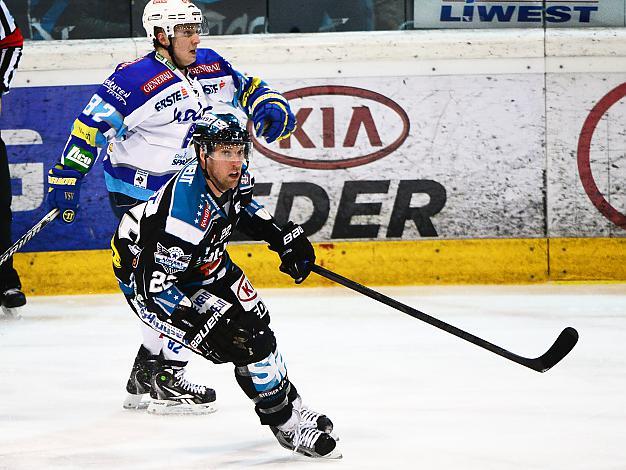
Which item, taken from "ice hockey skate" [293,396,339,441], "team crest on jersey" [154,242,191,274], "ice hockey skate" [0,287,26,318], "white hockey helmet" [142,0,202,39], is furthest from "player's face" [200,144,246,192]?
"ice hockey skate" [0,287,26,318]

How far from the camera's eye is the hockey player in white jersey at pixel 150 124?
445 cm

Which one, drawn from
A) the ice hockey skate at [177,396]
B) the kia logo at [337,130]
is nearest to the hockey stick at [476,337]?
the ice hockey skate at [177,396]

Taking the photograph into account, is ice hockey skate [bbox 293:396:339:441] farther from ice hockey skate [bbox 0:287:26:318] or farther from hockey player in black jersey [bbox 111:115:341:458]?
ice hockey skate [bbox 0:287:26:318]

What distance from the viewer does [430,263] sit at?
23.5ft

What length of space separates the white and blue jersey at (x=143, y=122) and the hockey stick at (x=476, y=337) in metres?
1.06

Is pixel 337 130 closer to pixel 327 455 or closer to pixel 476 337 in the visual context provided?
pixel 476 337

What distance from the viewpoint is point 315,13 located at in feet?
24.0

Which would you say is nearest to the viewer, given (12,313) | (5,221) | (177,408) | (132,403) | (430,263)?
(177,408)

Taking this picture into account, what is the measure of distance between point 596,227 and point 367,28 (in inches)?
62.3

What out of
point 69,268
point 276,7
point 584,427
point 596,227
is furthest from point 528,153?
point 584,427

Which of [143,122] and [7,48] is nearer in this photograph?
[143,122]

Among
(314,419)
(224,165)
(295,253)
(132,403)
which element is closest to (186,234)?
(224,165)

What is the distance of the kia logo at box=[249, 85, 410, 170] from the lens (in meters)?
7.20

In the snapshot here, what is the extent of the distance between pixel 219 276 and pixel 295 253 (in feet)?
0.69
